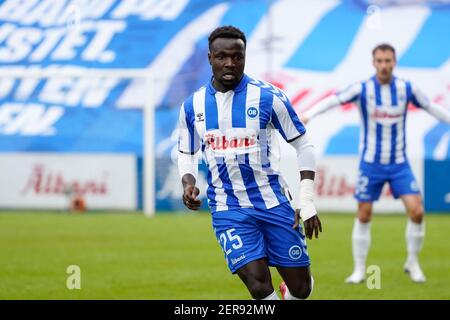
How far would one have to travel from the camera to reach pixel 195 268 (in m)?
12.4

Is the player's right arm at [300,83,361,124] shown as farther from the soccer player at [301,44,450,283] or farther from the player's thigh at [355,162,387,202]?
the player's thigh at [355,162,387,202]

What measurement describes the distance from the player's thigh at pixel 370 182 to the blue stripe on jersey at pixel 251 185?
172 inches

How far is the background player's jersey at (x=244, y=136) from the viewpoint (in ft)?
24.1

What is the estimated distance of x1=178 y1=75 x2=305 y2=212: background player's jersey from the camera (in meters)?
7.36

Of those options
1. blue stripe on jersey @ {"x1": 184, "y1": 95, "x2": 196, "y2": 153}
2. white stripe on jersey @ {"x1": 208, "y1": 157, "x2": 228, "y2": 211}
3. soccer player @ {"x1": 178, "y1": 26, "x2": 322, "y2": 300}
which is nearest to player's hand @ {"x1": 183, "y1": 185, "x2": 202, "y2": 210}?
soccer player @ {"x1": 178, "y1": 26, "x2": 322, "y2": 300}

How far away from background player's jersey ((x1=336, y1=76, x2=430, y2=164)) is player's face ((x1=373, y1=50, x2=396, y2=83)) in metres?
0.09

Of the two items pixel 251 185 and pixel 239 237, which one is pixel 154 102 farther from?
pixel 239 237

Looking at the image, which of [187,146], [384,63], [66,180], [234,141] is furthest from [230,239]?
[66,180]

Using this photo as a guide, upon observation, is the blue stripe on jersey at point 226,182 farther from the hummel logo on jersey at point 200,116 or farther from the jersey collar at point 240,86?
the jersey collar at point 240,86

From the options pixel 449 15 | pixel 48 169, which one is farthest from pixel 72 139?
pixel 449 15

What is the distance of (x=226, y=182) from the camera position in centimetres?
745

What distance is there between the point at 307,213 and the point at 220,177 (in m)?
0.65
